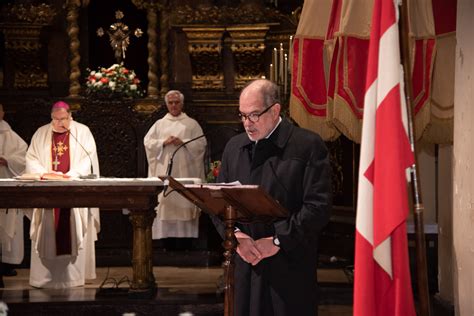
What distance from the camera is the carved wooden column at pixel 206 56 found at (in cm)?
1305

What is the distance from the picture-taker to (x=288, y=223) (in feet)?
16.0

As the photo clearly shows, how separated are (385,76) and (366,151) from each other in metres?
0.32

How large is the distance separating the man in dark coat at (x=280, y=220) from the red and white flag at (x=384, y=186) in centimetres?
93

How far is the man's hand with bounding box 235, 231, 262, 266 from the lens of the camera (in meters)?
4.89

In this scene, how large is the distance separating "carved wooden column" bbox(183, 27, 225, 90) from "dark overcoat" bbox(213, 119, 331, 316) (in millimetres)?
8083

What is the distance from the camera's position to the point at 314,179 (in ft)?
16.1

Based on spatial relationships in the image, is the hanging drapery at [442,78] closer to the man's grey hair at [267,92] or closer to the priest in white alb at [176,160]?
the man's grey hair at [267,92]

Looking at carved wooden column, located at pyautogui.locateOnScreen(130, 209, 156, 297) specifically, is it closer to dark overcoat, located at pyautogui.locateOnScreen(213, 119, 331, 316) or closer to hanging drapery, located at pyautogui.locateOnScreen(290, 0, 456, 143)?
hanging drapery, located at pyautogui.locateOnScreen(290, 0, 456, 143)

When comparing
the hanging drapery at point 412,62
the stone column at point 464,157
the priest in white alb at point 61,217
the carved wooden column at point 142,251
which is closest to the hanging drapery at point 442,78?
the hanging drapery at point 412,62

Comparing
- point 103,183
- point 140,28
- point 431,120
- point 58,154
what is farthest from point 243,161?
point 140,28

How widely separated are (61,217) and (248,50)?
12.8ft

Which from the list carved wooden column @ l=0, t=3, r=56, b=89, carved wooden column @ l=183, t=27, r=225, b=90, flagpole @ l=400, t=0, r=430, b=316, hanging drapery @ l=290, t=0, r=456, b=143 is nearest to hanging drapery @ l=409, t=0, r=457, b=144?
hanging drapery @ l=290, t=0, r=456, b=143

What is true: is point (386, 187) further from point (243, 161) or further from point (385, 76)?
point (243, 161)

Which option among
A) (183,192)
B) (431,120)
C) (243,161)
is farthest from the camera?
(431,120)
